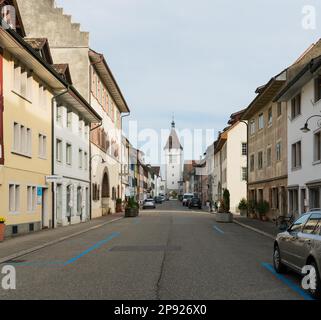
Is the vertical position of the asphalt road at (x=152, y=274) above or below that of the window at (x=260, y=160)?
below

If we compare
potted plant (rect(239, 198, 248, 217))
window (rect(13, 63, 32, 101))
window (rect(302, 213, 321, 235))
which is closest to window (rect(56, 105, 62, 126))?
window (rect(13, 63, 32, 101))

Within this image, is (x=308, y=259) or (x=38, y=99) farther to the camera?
(x=38, y=99)

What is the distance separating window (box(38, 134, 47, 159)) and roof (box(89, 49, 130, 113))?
628 inches

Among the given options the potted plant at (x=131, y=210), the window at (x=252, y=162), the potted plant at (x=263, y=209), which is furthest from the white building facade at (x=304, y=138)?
the potted plant at (x=131, y=210)

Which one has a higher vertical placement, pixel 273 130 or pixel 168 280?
pixel 273 130

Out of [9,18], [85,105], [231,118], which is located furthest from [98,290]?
→ [231,118]

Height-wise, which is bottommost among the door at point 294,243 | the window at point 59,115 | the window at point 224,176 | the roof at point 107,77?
the door at point 294,243

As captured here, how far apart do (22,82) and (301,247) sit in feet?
59.1

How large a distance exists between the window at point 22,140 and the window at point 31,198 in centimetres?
169

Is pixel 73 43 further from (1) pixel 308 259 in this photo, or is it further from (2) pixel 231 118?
(1) pixel 308 259

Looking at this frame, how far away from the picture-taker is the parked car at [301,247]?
8.87 metres

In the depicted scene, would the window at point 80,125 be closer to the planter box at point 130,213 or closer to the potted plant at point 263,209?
the planter box at point 130,213

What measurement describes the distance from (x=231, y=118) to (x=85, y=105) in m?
35.0
